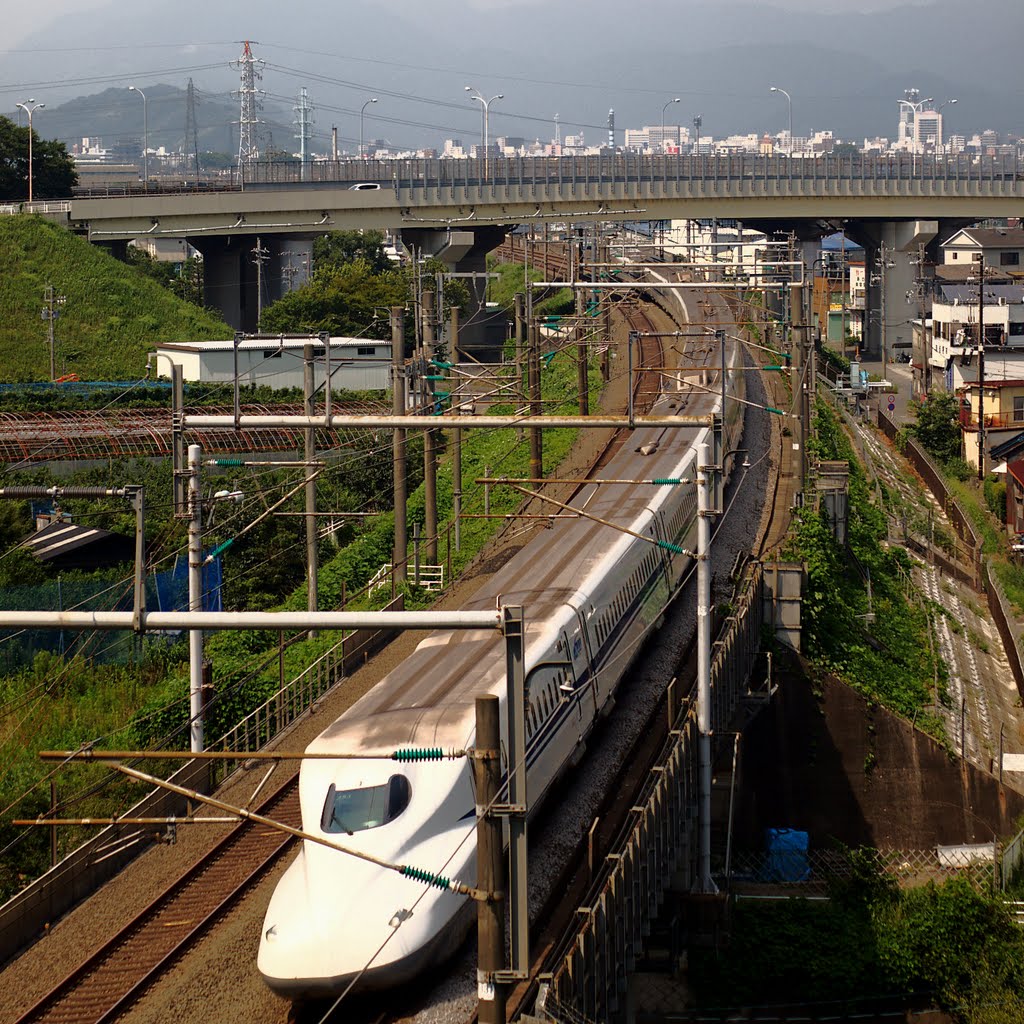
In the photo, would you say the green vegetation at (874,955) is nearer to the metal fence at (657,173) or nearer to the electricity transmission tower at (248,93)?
the metal fence at (657,173)

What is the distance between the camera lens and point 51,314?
48188 millimetres

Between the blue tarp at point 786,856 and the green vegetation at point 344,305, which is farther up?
the green vegetation at point 344,305

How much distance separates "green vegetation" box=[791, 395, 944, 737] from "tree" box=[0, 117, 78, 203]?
125ft

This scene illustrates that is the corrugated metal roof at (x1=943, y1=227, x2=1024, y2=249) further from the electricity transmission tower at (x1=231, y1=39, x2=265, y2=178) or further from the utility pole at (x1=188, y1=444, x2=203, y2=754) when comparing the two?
the electricity transmission tower at (x1=231, y1=39, x2=265, y2=178)

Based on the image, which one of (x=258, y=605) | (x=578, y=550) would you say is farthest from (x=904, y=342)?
(x=578, y=550)

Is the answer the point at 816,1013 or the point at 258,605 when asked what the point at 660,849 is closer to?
the point at 816,1013

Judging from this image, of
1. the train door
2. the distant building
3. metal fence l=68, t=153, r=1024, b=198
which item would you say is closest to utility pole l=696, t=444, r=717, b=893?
the train door

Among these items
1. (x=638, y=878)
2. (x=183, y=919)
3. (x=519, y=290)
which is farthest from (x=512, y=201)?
(x=183, y=919)

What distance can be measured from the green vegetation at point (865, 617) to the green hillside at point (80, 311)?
2461 centimetres

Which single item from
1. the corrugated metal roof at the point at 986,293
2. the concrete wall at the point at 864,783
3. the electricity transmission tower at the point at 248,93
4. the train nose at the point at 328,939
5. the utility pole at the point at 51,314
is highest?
the electricity transmission tower at the point at 248,93

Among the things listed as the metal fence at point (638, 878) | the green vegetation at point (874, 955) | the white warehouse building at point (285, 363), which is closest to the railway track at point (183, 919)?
the metal fence at point (638, 878)

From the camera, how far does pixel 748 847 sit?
22328 millimetres

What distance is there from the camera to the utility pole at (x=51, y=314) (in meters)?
47.7

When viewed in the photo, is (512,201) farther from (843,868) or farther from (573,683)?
(573,683)
